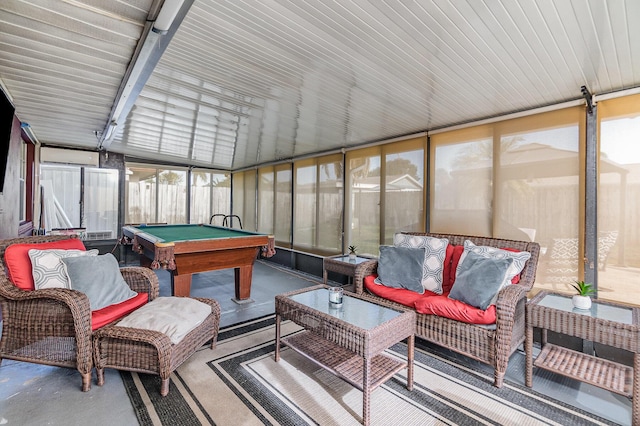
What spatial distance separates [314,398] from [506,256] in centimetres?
216

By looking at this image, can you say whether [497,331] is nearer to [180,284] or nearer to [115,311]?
[115,311]

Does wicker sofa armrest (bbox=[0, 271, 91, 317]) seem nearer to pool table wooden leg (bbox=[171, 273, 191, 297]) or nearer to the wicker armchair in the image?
the wicker armchair

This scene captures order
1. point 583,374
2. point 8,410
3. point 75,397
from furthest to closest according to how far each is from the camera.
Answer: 1. point 583,374
2. point 75,397
3. point 8,410

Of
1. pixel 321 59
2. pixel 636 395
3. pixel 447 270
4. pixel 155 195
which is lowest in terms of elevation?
pixel 636 395

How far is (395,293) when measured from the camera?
303 cm

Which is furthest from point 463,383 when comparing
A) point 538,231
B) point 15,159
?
point 15,159

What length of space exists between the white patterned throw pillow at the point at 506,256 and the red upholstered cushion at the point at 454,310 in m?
0.32

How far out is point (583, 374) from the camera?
216cm

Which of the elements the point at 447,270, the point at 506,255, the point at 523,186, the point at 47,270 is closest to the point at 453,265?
the point at 447,270

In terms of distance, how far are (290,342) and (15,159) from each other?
4.20 m

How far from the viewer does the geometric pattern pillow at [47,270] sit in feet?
7.59

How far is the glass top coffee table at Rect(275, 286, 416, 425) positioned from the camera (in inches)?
73.8

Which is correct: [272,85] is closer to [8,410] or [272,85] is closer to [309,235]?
[8,410]

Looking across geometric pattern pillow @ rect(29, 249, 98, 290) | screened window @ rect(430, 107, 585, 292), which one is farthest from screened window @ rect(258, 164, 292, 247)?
geometric pattern pillow @ rect(29, 249, 98, 290)
